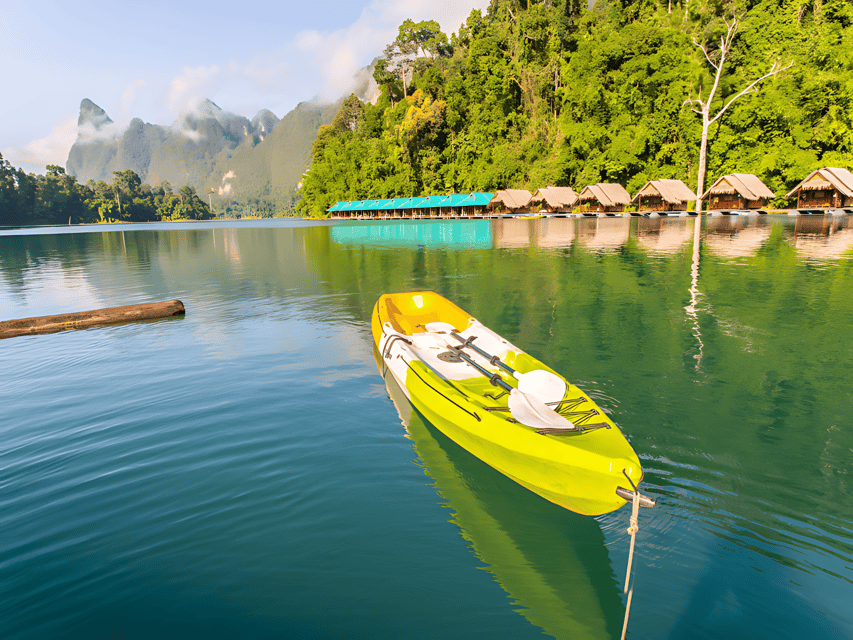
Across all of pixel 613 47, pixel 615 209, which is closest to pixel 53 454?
pixel 615 209

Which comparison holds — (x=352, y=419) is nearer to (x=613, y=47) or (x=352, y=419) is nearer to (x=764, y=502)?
(x=764, y=502)

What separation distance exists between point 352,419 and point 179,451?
2402 mm

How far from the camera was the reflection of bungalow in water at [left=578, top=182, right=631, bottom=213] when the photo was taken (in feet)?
201

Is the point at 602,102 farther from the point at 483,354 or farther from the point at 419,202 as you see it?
the point at 483,354

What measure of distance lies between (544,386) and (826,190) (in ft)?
195

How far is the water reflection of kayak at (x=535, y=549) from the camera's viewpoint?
11.8 feet

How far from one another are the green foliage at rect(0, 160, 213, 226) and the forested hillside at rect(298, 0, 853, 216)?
8445cm

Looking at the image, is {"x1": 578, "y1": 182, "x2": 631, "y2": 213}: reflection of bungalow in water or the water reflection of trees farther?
{"x1": 578, "y1": 182, "x2": 631, "y2": 213}: reflection of bungalow in water

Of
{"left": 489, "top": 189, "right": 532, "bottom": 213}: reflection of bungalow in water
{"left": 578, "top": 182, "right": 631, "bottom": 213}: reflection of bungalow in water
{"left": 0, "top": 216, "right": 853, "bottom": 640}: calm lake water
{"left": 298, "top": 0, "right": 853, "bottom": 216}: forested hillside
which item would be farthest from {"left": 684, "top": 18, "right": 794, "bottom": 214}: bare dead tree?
{"left": 0, "top": 216, "right": 853, "bottom": 640}: calm lake water

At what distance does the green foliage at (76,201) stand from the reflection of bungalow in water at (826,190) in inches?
6460

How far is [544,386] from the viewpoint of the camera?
5.17 m

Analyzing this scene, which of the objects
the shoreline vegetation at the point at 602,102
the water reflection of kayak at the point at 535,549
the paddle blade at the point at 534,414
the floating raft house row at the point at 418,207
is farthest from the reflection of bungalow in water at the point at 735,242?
the floating raft house row at the point at 418,207

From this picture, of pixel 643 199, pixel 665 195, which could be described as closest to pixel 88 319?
pixel 665 195

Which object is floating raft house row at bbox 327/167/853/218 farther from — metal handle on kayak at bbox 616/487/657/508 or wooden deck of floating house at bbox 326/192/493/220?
metal handle on kayak at bbox 616/487/657/508
